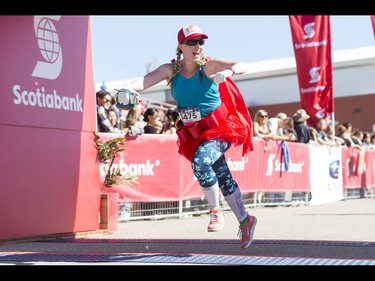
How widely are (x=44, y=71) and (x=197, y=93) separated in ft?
7.42

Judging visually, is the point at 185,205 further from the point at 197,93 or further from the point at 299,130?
the point at 197,93

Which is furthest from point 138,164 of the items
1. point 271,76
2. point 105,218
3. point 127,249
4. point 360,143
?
point 271,76

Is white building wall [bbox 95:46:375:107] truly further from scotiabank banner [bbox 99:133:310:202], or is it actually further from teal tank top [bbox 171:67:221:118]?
teal tank top [bbox 171:67:221:118]

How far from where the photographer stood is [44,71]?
750cm

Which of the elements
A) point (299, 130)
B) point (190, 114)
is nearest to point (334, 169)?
point (299, 130)

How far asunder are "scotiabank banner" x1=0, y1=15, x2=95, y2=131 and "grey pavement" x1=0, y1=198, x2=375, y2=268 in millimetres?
1333

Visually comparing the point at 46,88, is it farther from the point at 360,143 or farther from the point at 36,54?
the point at 360,143

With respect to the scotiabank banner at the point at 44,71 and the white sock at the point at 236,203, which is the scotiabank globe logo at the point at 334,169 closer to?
the scotiabank banner at the point at 44,71

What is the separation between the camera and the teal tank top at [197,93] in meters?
6.00

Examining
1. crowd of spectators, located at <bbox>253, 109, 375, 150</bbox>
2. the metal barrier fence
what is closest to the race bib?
the metal barrier fence

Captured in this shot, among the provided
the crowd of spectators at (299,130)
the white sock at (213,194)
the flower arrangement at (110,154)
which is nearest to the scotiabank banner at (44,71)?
the flower arrangement at (110,154)

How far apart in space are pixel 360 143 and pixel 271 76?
19034 mm

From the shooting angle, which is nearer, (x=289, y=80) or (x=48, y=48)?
(x=48, y=48)

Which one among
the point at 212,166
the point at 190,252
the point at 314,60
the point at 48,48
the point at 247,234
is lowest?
the point at 190,252
